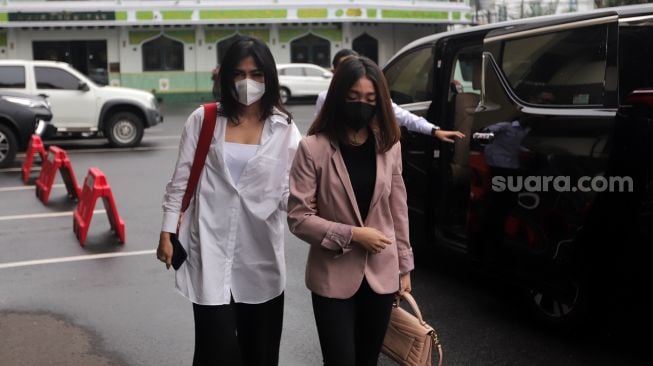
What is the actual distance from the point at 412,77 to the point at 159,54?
30048mm

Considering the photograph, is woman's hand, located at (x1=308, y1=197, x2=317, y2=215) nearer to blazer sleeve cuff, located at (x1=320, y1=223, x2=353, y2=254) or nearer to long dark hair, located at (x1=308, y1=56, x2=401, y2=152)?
blazer sleeve cuff, located at (x1=320, y1=223, x2=353, y2=254)

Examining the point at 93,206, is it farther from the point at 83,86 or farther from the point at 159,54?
the point at 159,54

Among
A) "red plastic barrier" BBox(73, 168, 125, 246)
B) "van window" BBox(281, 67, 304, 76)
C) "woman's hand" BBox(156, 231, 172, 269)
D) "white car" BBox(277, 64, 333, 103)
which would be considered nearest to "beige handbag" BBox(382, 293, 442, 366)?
"woman's hand" BBox(156, 231, 172, 269)

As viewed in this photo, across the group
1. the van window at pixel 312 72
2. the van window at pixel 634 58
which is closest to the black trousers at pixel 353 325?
the van window at pixel 634 58

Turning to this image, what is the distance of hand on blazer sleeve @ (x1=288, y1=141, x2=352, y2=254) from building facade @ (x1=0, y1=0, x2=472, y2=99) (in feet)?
105

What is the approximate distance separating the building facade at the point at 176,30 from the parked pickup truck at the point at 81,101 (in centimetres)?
1939

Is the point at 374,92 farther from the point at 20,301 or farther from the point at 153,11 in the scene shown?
the point at 153,11

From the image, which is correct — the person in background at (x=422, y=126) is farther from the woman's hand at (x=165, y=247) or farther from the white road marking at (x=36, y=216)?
the white road marking at (x=36, y=216)

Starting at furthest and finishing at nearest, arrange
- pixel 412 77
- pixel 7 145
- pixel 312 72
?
pixel 312 72
pixel 7 145
pixel 412 77

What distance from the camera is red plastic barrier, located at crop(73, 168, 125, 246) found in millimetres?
7375

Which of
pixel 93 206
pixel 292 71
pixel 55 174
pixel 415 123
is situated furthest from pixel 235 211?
pixel 292 71

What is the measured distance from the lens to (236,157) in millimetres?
3318

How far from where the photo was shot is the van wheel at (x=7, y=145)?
12445 mm

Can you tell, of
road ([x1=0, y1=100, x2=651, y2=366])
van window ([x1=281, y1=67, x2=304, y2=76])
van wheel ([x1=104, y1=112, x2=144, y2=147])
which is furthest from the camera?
van window ([x1=281, y1=67, x2=304, y2=76])
